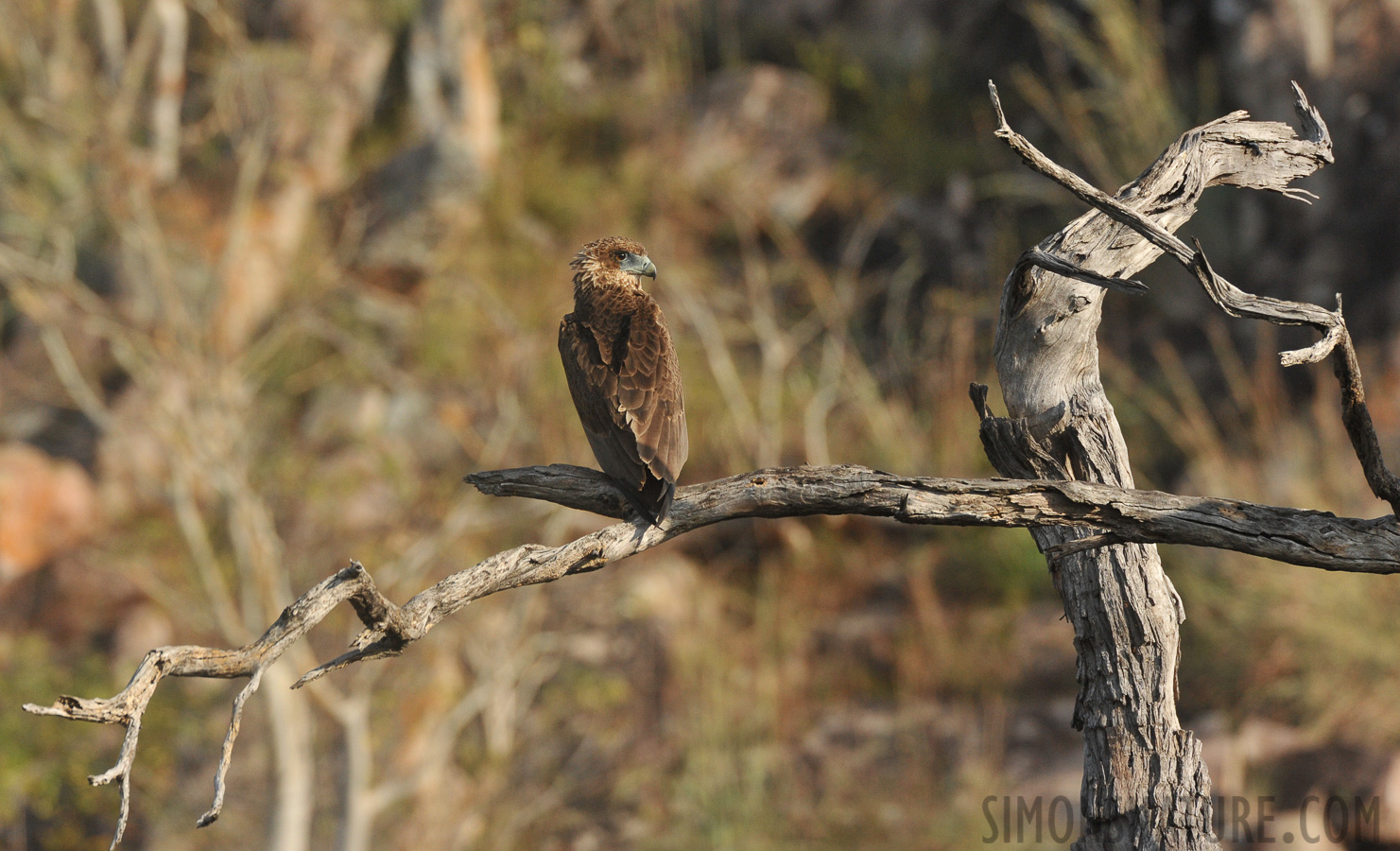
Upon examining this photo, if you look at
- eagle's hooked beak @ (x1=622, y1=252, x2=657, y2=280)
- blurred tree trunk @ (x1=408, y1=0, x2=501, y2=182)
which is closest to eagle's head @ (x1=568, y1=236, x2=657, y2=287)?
eagle's hooked beak @ (x1=622, y1=252, x2=657, y2=280)

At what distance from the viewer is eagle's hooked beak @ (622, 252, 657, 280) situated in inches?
159

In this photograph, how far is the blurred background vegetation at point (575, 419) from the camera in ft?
24.2

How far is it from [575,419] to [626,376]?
582cm

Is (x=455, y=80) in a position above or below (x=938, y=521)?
above

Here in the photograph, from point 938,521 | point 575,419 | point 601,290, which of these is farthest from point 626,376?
point 575,419

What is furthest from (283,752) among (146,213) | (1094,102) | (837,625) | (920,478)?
(1094,102)

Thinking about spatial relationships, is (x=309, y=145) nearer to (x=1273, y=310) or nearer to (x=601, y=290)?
Answer: (x=601, y=290)

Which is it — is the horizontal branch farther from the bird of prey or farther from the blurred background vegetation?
the blurred background vegetation

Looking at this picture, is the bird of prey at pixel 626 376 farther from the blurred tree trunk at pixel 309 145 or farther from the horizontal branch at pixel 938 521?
the blurred tree trunk at pixel 309 145

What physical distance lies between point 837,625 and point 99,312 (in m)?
6.29

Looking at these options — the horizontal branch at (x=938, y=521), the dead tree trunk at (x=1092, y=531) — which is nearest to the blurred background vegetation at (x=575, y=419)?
the dead tree trunk at (x=1092, y=531)

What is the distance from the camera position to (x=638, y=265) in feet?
13.3

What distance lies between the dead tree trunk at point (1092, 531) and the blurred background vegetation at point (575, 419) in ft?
15.9

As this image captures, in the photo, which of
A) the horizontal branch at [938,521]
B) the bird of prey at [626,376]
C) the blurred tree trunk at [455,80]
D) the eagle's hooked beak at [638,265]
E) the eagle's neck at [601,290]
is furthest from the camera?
the blurred tree trunk at [455,80]
